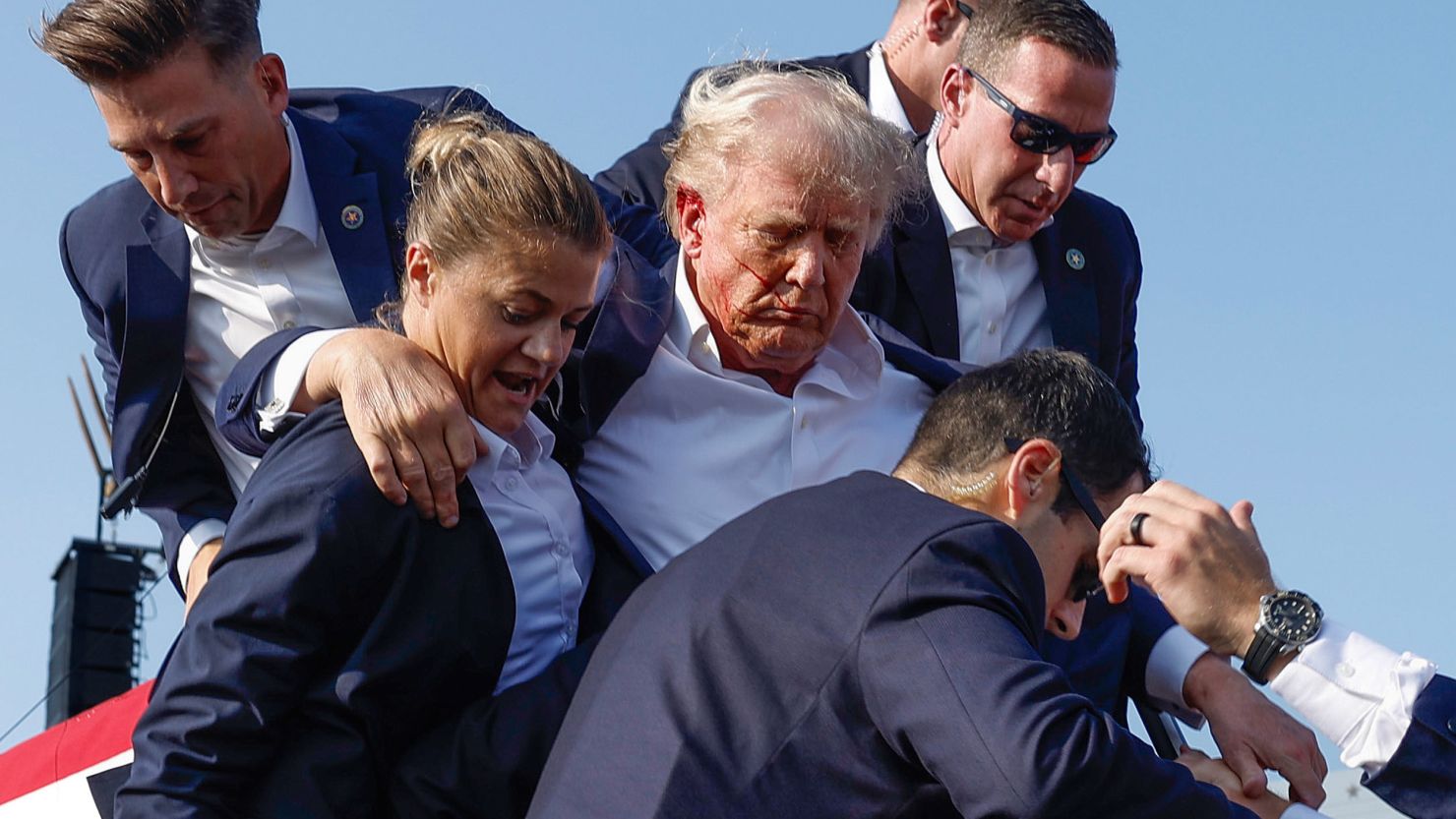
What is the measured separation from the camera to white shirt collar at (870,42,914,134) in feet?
17.4

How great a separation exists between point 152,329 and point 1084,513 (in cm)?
197

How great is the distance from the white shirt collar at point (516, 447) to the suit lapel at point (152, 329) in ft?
3.00

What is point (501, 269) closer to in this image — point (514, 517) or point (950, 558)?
point (514, 517)

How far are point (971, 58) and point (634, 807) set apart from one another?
102 inches

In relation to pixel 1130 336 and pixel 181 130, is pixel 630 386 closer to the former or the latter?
pixel 181 130

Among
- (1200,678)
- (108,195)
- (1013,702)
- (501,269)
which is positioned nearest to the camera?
(1013,702)

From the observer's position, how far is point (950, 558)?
8.27ft

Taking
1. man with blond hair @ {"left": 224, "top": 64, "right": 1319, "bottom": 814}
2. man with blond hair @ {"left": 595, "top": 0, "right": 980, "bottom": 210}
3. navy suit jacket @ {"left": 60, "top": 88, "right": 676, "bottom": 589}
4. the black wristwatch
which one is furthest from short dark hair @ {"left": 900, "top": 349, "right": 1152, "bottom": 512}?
man with blond hair @ {"left": 595, "top": 0, "right": 980, "bottom": 210}

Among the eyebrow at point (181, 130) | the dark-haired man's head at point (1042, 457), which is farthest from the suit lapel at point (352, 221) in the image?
the dark-haired man's head at point (1042, 457)

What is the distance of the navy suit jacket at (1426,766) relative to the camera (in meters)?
2.94

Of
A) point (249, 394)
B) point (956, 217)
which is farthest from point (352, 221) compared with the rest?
point (956, 217)

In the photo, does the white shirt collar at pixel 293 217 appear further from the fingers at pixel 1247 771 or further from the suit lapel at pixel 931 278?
the fingers at pixel 1247 771

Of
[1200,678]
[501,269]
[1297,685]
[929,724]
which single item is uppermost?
[501,269]

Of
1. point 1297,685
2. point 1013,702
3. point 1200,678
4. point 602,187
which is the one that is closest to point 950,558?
point 1013,702
